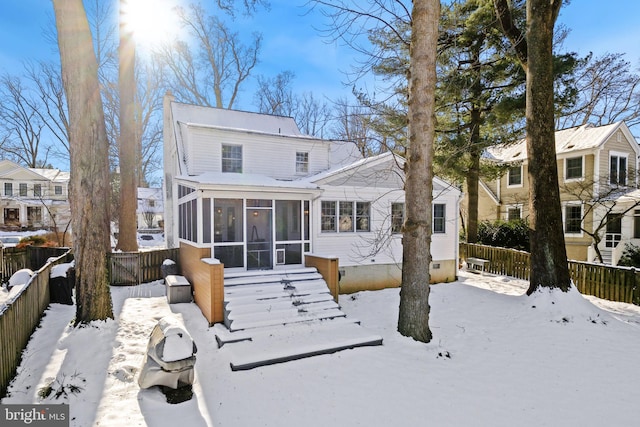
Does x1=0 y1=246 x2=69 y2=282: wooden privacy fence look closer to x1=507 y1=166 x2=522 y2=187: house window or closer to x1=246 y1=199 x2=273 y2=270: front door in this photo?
x1=246 y1=199 x2=273 y2=270: front door

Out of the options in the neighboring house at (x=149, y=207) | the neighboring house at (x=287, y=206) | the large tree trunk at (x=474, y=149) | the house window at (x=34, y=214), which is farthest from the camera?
the neighboring house at (x=149, y=207)

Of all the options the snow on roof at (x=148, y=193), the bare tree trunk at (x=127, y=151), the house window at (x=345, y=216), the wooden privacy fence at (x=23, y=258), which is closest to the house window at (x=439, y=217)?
the house window at (x=345, y=216)

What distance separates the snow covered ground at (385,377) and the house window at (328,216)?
11.8 ft

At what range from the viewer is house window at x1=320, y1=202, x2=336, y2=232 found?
1059 cm

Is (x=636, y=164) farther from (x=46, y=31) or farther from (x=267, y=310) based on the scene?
(x=46, y=31)

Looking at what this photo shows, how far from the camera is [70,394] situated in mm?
4266

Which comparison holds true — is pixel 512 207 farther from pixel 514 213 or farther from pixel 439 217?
pixel 439 217

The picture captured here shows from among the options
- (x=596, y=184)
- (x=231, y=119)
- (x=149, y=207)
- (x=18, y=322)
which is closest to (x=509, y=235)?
(x=596, y=184)

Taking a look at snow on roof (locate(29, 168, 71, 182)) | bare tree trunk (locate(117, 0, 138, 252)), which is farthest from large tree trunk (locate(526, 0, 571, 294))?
snow on roof (locate(29, 168, 71, 182))

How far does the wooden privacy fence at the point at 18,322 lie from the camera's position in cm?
424

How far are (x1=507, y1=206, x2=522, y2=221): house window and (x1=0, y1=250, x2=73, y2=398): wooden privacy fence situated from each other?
72.9ft

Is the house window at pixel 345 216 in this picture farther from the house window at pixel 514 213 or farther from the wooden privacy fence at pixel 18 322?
the house window at pixel 514 213

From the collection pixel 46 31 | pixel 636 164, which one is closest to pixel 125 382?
pixel 46 31

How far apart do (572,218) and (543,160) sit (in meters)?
12.1
